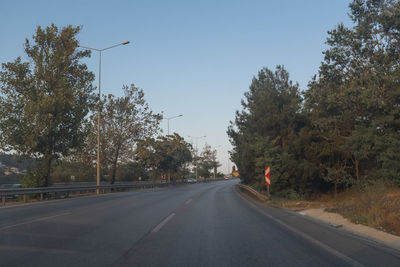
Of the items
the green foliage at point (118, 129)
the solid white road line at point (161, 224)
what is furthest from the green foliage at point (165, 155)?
the solid white road line at point (161, 224)

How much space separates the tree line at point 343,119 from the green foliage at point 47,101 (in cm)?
1404

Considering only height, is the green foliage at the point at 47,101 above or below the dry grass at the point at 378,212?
above

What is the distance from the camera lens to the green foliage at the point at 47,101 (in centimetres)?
2398

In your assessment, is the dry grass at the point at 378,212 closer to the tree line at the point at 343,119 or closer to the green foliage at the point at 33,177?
the tree line at the point at 343,119

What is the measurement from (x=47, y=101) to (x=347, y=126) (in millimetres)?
20068

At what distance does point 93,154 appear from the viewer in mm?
39125

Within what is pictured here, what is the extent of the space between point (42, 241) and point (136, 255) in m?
2.71

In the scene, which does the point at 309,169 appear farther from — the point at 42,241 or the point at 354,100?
the point at 42,241

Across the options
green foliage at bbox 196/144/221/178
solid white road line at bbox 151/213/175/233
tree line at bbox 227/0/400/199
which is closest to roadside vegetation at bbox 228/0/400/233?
tree line at bbox 227/0/400/199

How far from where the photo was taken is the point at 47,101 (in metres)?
23.7

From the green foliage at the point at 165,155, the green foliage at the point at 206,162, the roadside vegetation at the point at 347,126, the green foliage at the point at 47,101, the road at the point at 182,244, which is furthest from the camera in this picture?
the green foliage at the point at 206,162

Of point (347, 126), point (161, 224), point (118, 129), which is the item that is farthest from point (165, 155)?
point (161, 224)

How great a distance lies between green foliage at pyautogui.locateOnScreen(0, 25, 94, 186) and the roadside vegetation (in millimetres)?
14030

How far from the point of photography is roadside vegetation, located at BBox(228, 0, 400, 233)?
1577cm
